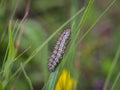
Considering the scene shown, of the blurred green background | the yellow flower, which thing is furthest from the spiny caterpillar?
the blurred green background

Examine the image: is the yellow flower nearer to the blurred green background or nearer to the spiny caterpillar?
the spiny caterpillar

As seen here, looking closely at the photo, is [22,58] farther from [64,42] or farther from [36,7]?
[64,42]

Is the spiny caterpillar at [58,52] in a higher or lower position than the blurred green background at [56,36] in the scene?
higher

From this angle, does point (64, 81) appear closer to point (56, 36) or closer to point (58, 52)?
point (58, 52)

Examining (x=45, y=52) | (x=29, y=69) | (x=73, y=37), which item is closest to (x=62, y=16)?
(x=29, y=69)

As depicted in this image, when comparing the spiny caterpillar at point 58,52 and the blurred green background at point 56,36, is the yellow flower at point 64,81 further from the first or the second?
the blurred green background at point 56,36

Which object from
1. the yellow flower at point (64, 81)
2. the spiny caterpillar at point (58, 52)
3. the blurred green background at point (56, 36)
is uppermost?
the spiny caterpillar at point (58, 52)

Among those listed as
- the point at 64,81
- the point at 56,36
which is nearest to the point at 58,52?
the point at 64,81

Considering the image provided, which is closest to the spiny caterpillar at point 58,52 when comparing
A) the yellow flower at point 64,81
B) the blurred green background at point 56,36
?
the yellow flower at point 64,81
